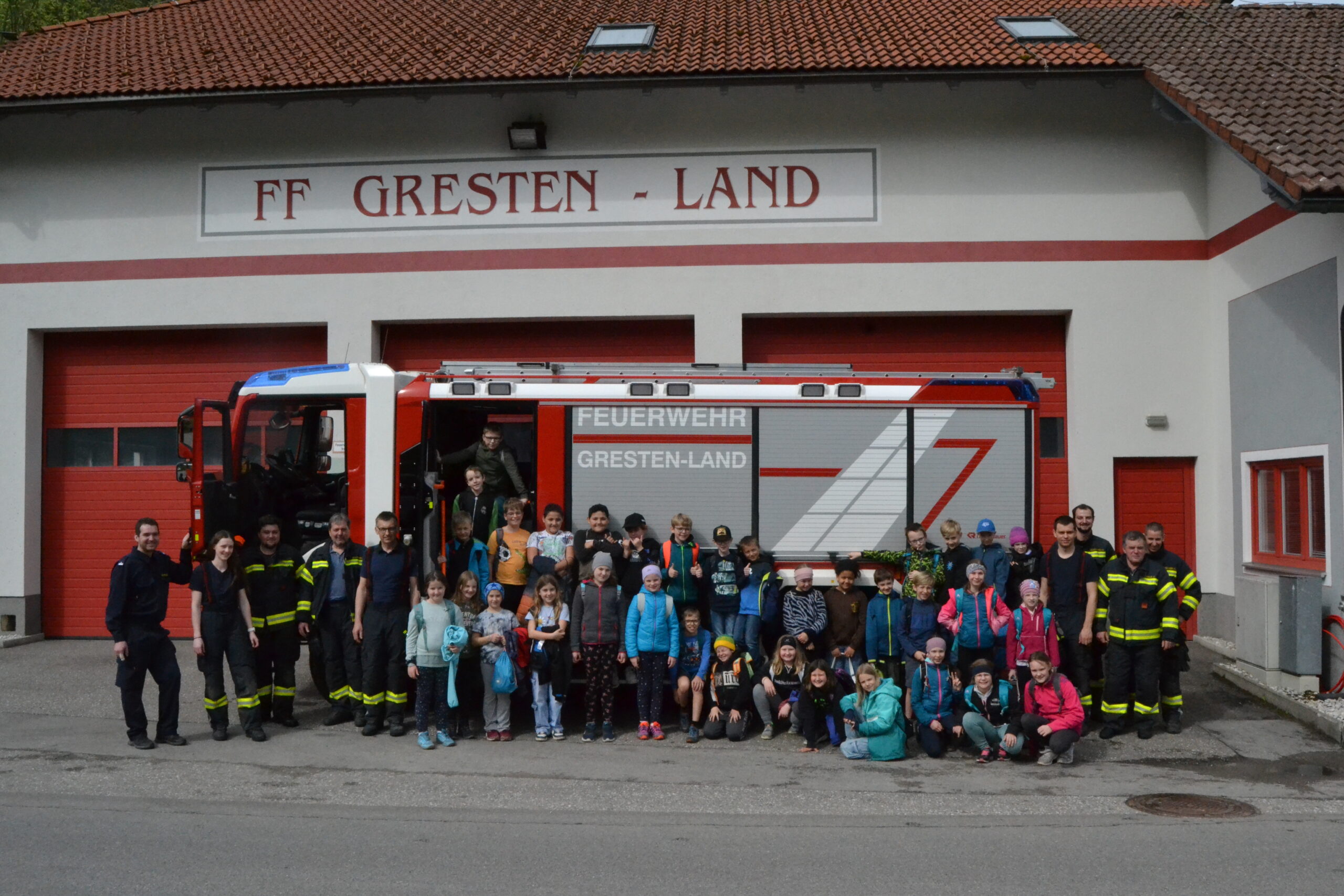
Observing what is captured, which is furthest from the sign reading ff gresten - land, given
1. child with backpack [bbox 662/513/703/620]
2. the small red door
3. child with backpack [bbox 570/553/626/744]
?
child with backpack [bbox 570/553/626/744]

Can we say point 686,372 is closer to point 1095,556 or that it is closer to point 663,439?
point 663,439

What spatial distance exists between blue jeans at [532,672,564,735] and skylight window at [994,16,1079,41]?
31.7 ft

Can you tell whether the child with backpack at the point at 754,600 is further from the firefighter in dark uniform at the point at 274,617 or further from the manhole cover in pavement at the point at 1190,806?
the firefighter in dark uniform at the point at 274,617

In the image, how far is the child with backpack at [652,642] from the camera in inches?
364

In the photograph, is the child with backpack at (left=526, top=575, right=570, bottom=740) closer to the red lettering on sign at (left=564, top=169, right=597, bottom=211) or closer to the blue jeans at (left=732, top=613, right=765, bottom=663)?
the blue jeans at (left=732, top=613, right=765, bottom=663)

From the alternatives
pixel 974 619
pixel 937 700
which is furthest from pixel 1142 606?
pixel 937 700

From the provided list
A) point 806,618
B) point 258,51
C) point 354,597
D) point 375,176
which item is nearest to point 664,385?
point 806,618

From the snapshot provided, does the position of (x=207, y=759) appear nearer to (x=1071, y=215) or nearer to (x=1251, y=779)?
(x=1251, y=779)

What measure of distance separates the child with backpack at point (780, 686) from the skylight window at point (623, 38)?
330 inches

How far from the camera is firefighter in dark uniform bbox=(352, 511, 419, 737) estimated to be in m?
9.30

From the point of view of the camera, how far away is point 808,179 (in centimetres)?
1361

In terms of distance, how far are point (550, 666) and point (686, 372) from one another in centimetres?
296

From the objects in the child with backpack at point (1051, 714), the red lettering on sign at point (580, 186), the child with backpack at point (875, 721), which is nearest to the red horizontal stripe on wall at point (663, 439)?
the child with backpack at point (875, 721)

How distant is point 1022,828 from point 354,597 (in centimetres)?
571
